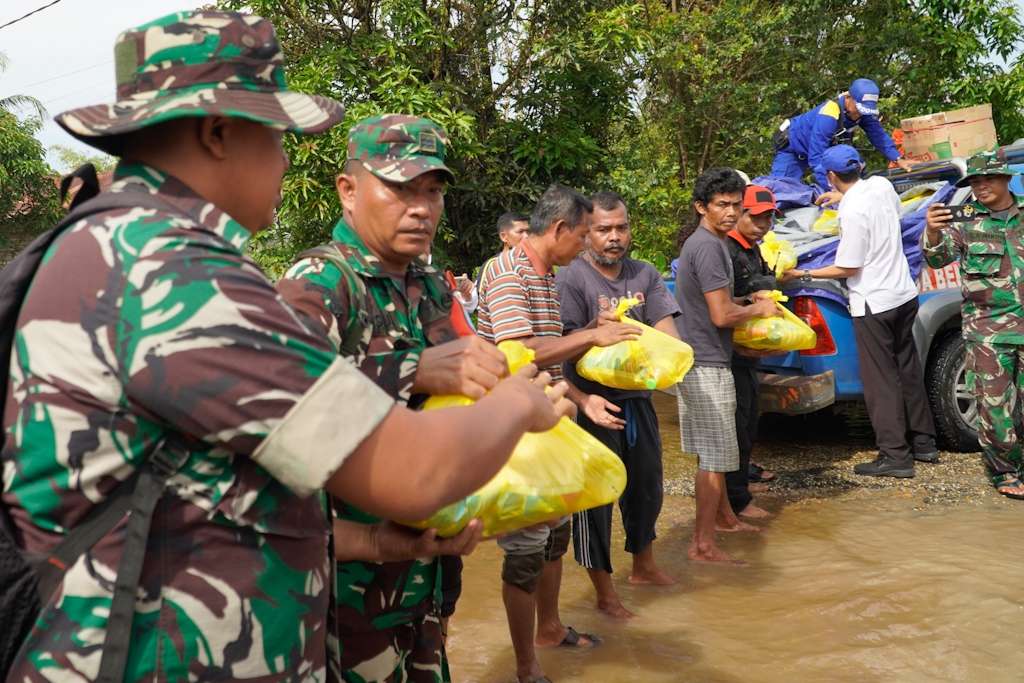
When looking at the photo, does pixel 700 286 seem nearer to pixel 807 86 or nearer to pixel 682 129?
pixel 682 129

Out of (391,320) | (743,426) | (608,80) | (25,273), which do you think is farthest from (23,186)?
(25,273)

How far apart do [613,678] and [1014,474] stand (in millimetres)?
3595

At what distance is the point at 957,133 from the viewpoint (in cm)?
762

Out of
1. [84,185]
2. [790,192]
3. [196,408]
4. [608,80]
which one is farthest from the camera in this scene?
[608,80]

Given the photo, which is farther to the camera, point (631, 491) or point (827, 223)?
point (827, 223)

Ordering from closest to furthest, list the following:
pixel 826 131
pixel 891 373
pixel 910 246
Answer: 1. pixel 891 373
2. pixel 910 246
3. pixel 826 131

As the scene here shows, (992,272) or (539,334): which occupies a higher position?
(539,334)

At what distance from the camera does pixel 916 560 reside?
4.86m

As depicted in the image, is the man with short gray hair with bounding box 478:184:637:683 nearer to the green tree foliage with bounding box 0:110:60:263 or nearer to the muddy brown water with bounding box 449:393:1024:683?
the muddy brown water with bounding box 449:393:1024:683

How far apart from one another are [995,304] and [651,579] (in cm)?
302

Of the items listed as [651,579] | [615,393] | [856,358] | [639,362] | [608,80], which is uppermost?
[608,80]

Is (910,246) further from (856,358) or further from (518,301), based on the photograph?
(518,301)

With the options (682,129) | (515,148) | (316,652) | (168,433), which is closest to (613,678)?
(316,652)

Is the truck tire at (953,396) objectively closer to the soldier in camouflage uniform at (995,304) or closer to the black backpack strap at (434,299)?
the soldier in camouflage uniform at (995,304)
